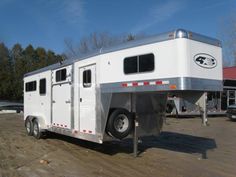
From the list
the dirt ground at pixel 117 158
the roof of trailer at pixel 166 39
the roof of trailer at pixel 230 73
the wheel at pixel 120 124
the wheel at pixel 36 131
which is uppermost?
the roof of trailer at pixel 230 73

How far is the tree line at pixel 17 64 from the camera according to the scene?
141 ft

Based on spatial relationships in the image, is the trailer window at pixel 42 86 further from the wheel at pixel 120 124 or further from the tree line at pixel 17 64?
the tree line at pixel 17 64

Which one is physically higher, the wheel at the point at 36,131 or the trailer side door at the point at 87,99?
the trailer side door at the point at 87,99

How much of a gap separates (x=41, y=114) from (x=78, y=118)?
307cm

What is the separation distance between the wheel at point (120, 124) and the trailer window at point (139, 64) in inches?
49.1

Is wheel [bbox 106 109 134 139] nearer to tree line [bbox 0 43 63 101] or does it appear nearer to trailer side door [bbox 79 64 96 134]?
trailer side door [bbox 79 64 96 134]

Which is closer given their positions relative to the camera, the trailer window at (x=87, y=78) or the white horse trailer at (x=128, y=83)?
the white horse trailer at (x=128, y=83)

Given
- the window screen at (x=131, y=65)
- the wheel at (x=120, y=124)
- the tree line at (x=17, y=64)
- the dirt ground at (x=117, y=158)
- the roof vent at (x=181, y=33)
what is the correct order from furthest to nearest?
the tree line at (x=17, y=64)
the wheel at (x=120, y=124)
the window screen at (x=131, y=65)
the dirt ground at (x=117, y=158)
the roof vent at (x=181, y=33)

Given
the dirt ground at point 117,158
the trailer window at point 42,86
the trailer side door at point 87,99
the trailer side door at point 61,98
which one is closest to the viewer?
the dirt ground at point 117,158

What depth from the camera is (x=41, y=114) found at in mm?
11508

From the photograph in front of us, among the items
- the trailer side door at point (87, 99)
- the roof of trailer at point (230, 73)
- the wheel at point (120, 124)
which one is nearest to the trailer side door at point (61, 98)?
the trailer side door at point (87, 99)

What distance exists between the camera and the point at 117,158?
840cm

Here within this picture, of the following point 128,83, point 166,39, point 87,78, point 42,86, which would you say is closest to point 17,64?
point 42,86

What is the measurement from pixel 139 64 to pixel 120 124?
185 cm
